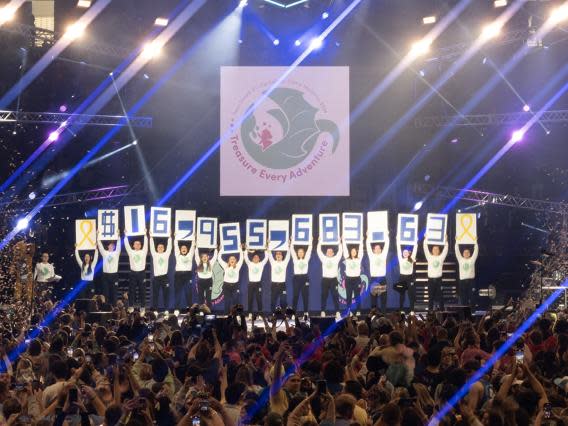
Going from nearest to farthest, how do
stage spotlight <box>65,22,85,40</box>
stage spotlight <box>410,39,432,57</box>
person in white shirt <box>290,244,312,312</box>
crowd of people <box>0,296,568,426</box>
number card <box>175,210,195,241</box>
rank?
crowd of people <box>0,296,568,426</box>
stage spotlight <box>65,22,85,40</box>
person in white shirt <box>290,244,312,312</box>
number card <box>175,210,195,241</box>
stage spotlight <box>410,39,432,57</box>

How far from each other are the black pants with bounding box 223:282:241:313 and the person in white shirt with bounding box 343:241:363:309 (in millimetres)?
2260

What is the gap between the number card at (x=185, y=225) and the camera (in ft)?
67.6

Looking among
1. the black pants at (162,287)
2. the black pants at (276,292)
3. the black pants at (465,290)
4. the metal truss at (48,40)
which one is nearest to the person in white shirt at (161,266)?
the black pants at (162,287)

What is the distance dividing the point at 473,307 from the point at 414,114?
4.56m

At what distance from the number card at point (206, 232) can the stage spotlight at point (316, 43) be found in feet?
15.2

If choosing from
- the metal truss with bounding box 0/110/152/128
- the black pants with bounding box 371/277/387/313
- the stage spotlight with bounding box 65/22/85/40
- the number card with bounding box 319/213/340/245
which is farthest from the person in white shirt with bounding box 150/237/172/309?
the stage spotlight with bounding box 65/22/85/40

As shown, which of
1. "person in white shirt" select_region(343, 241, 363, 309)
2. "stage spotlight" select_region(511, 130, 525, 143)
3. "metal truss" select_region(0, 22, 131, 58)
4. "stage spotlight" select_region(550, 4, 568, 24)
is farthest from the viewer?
"stage spotlight" select_region(511, 130, 525, 143)

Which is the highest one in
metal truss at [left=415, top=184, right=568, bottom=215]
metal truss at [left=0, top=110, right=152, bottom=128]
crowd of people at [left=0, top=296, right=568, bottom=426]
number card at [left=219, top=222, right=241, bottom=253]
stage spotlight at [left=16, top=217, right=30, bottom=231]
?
metal truss at [left=0, top=110, right=152, bottom=128]

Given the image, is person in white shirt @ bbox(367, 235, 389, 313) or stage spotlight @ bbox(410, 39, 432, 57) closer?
person in white shirt @ bbox(367, 235, 389, 313)

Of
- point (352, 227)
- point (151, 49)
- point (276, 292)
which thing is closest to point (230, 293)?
point (276, 292)

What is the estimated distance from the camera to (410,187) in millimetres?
22500

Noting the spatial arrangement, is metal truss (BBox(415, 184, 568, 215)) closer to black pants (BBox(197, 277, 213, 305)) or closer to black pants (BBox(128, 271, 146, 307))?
black pants (BBox(197, 277, 213, 305))

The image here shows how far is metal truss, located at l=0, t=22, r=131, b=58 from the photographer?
1867 cm

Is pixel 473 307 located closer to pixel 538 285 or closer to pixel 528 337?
pixel 538 285
